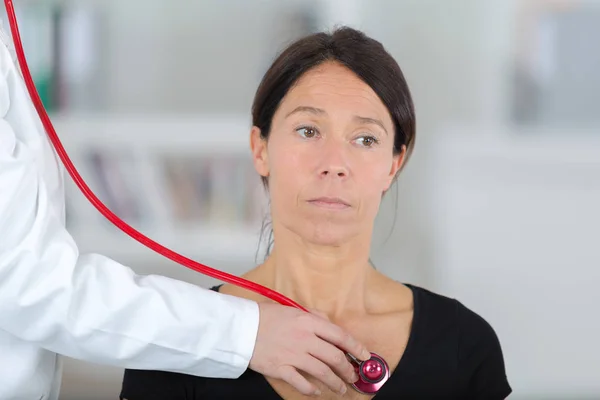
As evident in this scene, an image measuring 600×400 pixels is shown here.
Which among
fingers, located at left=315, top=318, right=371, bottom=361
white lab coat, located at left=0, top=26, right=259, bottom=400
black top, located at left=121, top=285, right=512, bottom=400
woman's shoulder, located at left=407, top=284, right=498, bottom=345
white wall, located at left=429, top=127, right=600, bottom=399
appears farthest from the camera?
white wall, located at left=429, top=127, right=600, bottom=399

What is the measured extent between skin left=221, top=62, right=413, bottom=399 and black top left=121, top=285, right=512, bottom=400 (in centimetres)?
3

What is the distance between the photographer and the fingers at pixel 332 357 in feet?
4.14

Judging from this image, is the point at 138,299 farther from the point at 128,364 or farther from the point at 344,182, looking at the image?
the point at 344,182

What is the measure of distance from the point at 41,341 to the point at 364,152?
0.62 meters

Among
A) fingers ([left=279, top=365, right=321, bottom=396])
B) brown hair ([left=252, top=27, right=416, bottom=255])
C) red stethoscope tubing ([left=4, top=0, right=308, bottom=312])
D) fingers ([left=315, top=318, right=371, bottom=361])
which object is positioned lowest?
fingers ([left=279, top=365, right=321, bottom=396])

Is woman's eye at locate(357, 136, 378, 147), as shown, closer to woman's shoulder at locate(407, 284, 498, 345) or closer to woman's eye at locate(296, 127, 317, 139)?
woman's eye at locate(296, 127, 317, 139)

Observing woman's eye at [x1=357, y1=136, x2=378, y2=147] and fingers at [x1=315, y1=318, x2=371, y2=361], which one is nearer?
fingers at [x1=315, y1=318, x2=371, y2=361]

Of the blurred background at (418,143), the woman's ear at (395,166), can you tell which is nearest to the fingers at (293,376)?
the woman's ear at (395,166)

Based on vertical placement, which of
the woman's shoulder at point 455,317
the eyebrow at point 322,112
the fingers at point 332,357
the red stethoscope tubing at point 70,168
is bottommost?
the fingers at point 332,357

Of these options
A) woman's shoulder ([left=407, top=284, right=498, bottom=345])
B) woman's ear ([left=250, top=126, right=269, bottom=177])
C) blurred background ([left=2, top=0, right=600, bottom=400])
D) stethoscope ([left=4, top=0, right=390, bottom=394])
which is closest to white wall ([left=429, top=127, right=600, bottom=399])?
blurred background ([left=2, top=0, right=600, bottom=400])

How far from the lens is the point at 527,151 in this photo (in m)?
2.97

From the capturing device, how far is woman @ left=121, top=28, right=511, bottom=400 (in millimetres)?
1433

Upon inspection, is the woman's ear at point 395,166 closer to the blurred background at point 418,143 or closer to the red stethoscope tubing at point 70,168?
the red stethoscope tubing at point 70,168

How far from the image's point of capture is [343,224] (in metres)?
1.44
